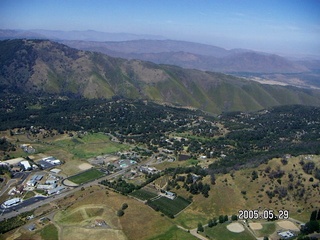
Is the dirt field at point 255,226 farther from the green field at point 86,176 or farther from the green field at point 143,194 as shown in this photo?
the green field at point 86,176

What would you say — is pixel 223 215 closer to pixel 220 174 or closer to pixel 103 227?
pixel 220 174

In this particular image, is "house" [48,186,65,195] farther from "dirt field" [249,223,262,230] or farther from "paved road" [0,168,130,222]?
"dirt field" [249,223,262,230]

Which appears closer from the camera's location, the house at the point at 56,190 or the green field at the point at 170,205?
the green field at the point at 170,205

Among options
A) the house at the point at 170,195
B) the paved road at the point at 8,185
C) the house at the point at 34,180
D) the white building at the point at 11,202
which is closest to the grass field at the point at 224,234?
the house at the point at 170,195

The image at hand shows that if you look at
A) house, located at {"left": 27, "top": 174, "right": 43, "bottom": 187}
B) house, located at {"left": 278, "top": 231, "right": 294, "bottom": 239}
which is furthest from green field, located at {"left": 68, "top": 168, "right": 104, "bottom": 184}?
house, located at {"left": 278, "top": 231, "right": 294, "bottom": 239}

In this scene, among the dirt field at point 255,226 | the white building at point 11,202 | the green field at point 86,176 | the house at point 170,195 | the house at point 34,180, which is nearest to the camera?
the dirt field at point 255,226

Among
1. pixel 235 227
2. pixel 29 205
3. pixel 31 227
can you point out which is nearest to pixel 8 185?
pixel 29 205

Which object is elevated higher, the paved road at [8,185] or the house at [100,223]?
the house at [100,223]
